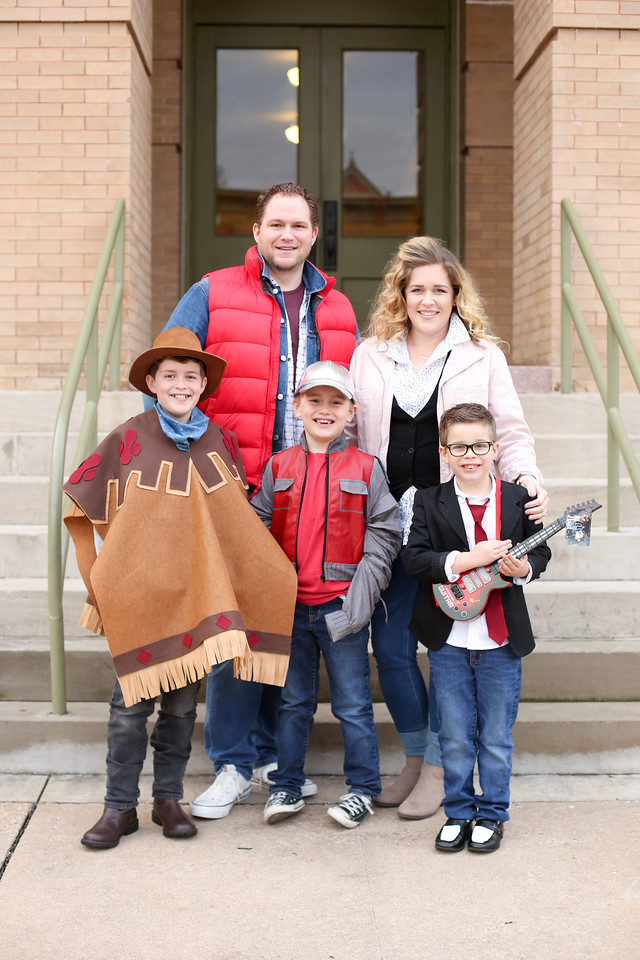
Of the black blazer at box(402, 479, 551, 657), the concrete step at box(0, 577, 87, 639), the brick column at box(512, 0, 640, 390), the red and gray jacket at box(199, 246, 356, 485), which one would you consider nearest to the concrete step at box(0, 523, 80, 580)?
the concrete step at box(0, 577, 87, 639)

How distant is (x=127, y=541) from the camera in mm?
2840

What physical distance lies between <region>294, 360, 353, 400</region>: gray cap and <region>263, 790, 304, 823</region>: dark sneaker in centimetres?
132

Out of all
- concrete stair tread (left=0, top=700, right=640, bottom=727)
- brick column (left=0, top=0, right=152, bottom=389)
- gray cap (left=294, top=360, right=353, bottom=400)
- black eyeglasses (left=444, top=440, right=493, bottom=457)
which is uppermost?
brick column (left=0, top=0, right=152, bottom=389)

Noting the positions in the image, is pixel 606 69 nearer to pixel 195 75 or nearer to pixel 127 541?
pixel 195 75

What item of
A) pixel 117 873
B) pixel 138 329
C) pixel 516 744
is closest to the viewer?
pixel 117 873

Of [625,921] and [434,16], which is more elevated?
[434,16]

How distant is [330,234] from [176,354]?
543 cm

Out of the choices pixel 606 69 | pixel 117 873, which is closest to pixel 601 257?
pixel 606 69

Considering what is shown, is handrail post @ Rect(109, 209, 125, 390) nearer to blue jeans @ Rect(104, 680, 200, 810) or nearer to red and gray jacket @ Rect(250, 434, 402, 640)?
red and gray jacket @ Rect(250, 434, 402, 640)

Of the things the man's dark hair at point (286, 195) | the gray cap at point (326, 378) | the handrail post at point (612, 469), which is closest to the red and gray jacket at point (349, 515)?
the gray cap at point (326, 378)

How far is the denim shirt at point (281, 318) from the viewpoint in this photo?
3.17m

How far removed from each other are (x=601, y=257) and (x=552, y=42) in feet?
4.36

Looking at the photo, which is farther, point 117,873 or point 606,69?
point 606,69

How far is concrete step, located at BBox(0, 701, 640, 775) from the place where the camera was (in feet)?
11.3
